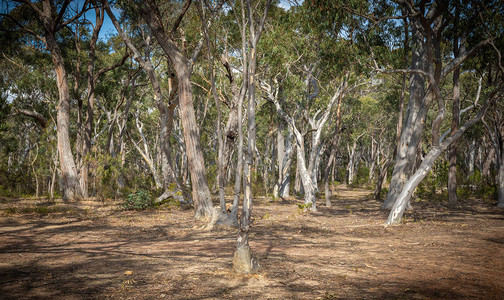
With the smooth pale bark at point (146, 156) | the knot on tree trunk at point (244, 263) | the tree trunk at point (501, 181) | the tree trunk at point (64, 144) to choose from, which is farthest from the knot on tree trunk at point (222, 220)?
the tree trunk at point (501, 181)

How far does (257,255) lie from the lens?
6.23 metres

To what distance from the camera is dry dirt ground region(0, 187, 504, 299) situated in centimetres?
416

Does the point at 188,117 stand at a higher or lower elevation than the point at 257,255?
higher

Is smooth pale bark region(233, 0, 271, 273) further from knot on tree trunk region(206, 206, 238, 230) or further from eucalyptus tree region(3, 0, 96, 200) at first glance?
eucalyptus tree region(3, 0, 96, 200)

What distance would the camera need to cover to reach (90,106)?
1703 centimetres

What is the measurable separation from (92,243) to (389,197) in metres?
11.5

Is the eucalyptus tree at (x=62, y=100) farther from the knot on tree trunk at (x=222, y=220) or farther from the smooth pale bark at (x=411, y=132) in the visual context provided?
the smooth pale bark at (x=411, y=132)

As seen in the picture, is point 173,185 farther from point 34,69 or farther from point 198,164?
point 34,69

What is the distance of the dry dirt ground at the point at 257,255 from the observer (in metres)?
4.16

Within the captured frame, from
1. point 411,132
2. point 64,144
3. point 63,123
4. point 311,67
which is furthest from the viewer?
point 311,67

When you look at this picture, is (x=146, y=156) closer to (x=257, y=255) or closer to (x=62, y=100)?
(x=62, y=100)

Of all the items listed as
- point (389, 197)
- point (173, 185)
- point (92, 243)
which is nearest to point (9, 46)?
point (173, 185)

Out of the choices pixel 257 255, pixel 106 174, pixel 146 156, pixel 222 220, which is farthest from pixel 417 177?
pixel 146 156

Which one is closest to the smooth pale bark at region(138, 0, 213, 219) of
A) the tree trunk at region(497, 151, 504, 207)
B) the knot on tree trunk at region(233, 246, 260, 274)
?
the knot on tree trunk at region(233, 246, 260, 274)
